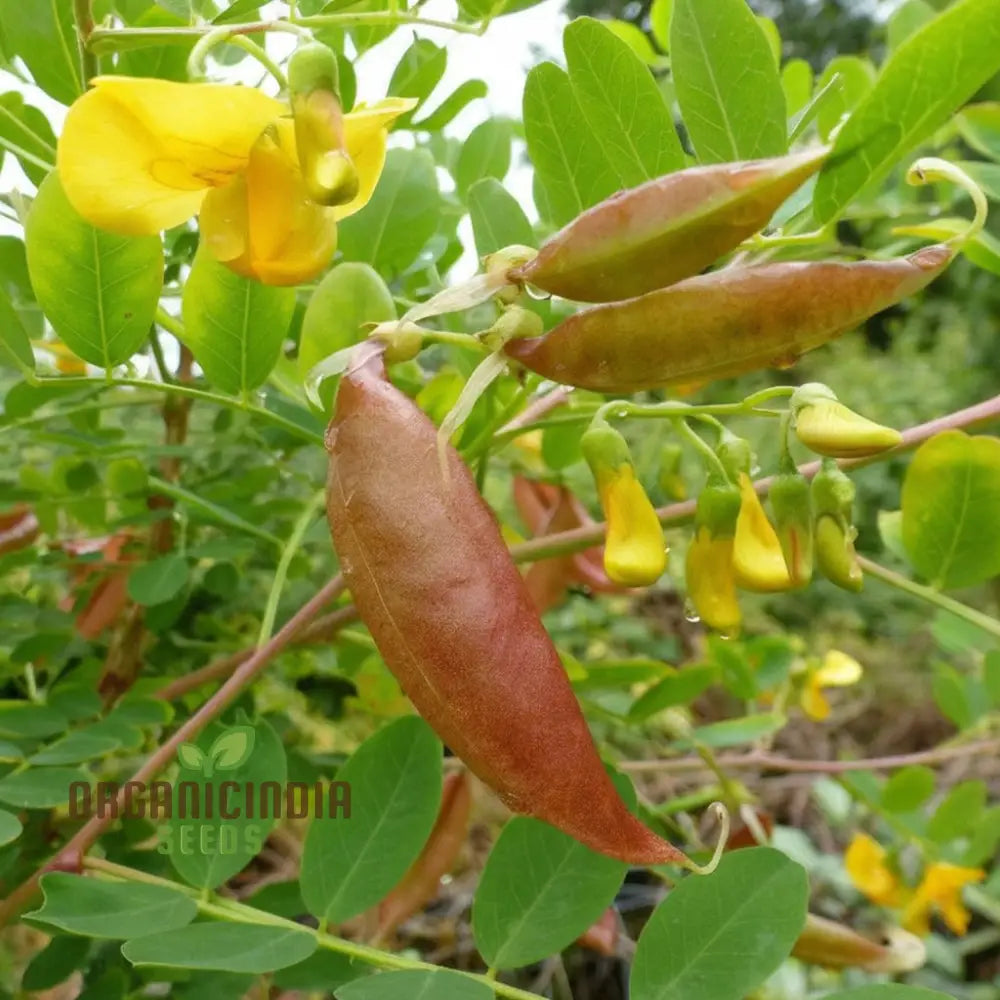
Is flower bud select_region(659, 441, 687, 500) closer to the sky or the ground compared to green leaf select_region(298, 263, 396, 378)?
closer to the ground

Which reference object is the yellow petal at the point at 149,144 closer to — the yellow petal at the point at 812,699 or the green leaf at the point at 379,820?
the green leaf at the point at 379,820

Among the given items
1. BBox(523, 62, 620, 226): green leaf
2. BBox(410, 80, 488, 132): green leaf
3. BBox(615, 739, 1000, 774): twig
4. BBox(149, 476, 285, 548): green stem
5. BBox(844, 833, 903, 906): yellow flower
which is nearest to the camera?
BBox(523, 62, 620, 226): green leaf

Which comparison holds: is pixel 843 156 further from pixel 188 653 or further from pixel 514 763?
pixel 188 653

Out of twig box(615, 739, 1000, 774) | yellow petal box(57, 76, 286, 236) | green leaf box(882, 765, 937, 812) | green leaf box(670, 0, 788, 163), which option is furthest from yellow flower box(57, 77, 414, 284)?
green leaf box(882, 765, 937, 812)

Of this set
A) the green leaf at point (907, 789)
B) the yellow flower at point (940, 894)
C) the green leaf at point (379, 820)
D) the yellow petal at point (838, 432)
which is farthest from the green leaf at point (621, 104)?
the yellow flower at point (940, 894)

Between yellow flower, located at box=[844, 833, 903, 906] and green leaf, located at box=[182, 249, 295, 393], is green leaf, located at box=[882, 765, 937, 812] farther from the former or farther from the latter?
green leaf, located at box=[182, 249, 295, 393]

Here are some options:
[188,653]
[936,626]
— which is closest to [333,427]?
[188,653]
